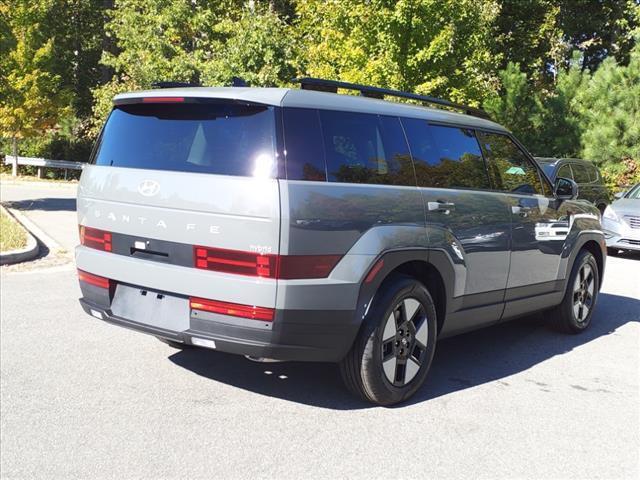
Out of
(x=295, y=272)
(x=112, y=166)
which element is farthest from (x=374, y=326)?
(x=112, y=166)

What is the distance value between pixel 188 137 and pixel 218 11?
25831mm

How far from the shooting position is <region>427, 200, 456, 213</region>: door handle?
4484 millimetres

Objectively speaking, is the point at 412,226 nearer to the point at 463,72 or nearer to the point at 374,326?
the point at 374,326

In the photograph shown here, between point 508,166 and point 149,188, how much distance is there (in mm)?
2998

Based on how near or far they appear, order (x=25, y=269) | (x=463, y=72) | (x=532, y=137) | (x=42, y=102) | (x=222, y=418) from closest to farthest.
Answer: (x=222, y=418) < (x=25, y=269) < (x=463, y=72) < (x=532, y=137) < (x=42, y=102)

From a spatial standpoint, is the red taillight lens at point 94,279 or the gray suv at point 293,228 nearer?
the gray suv at point 293,228

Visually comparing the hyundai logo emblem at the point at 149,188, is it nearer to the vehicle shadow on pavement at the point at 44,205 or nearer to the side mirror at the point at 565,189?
the side mirror at the point at 565,189

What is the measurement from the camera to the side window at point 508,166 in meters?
5.31

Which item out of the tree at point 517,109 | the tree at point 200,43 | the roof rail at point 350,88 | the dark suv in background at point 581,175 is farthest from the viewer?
the tree at point 200,43

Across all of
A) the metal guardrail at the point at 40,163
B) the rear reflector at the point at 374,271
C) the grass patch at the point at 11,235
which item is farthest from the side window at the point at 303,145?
the metal guardrail at the point at 40,163

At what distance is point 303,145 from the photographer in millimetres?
3803

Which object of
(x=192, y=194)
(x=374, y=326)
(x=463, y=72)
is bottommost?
(x=374, y=326)

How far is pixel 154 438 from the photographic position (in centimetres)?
370

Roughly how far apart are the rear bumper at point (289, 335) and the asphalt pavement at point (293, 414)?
46 centimetres
